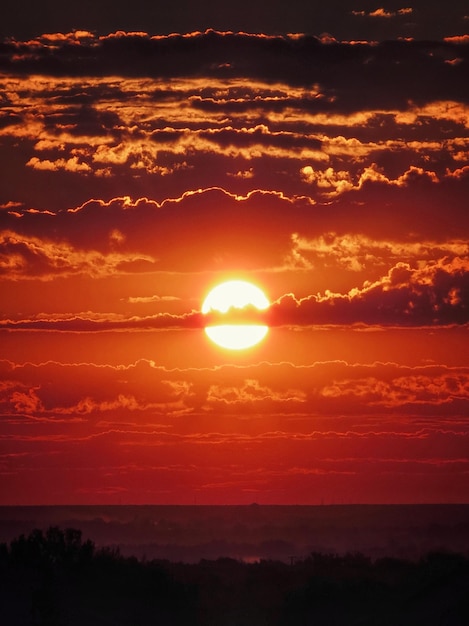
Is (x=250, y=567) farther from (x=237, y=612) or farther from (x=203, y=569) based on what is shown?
(x=237, y=612)

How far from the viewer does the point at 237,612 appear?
318 feet

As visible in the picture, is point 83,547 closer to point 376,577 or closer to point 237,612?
point 237,612

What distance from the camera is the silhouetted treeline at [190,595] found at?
85.8 m

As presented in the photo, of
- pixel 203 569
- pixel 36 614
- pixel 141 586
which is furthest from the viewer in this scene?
pixel 203 569

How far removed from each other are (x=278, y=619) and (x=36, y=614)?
15087 millimetres

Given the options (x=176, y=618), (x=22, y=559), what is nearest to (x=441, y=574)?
(x=176, y=618)

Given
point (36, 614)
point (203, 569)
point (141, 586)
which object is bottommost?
point (36, 614)

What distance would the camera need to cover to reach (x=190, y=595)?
94875 mm

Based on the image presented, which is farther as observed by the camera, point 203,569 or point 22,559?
point 203,569

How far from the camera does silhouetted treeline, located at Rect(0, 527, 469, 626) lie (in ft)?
282

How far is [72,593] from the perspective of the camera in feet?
301

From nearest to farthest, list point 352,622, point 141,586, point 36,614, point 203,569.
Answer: point 36,614 < point 352,622 < point 141,586 < point 203,569

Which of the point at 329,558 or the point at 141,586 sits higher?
the point at 329,558

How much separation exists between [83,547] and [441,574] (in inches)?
853
